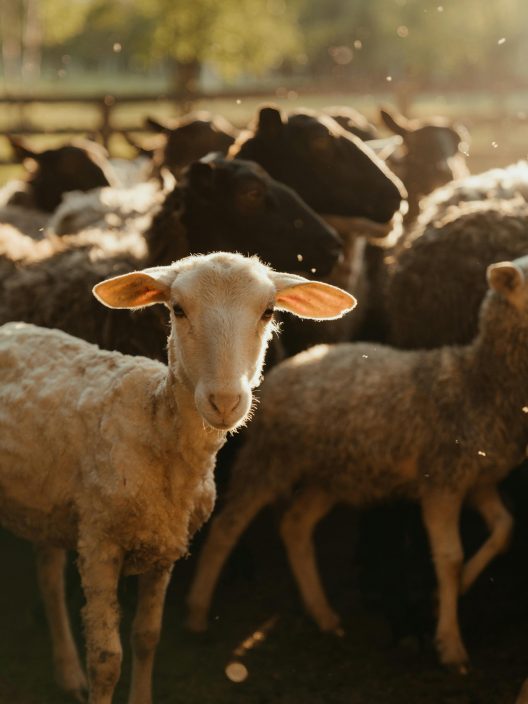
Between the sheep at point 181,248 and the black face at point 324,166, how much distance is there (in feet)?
2.45

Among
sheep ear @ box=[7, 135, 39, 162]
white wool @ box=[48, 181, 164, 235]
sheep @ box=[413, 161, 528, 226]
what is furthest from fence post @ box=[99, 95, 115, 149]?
sheep @ box=[413, 161, 528, 226]

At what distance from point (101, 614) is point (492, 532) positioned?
1925mm

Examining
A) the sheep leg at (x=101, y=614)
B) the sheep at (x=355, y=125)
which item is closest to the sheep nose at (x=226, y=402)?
the sheep leg at (x=101, y=614)

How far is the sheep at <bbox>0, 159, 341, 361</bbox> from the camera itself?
15.5 ft

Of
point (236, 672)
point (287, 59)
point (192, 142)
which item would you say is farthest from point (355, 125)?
point (287, 59)

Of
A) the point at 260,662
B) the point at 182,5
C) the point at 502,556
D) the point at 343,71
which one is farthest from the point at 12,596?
the point at 343,71

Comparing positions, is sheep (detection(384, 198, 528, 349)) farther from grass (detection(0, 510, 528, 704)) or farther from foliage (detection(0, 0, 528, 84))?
foliage (detection(0, 0, 528, 84))

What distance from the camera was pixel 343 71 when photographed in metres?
45.5

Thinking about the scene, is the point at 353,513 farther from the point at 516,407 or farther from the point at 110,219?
the point at 110,219

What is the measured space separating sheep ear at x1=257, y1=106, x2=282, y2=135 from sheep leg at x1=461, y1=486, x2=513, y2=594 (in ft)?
7.24

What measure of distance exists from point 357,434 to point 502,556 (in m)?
1.17

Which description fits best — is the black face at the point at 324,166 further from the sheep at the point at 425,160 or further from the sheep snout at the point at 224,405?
the sheep snout at the point at 224,405

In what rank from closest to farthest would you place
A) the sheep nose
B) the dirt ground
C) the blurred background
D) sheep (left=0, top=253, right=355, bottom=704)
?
the sheep nose → sheep (left=0, top=253, right=355, bottom=704) → the dirt ground → the blurred background

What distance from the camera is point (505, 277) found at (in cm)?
423
